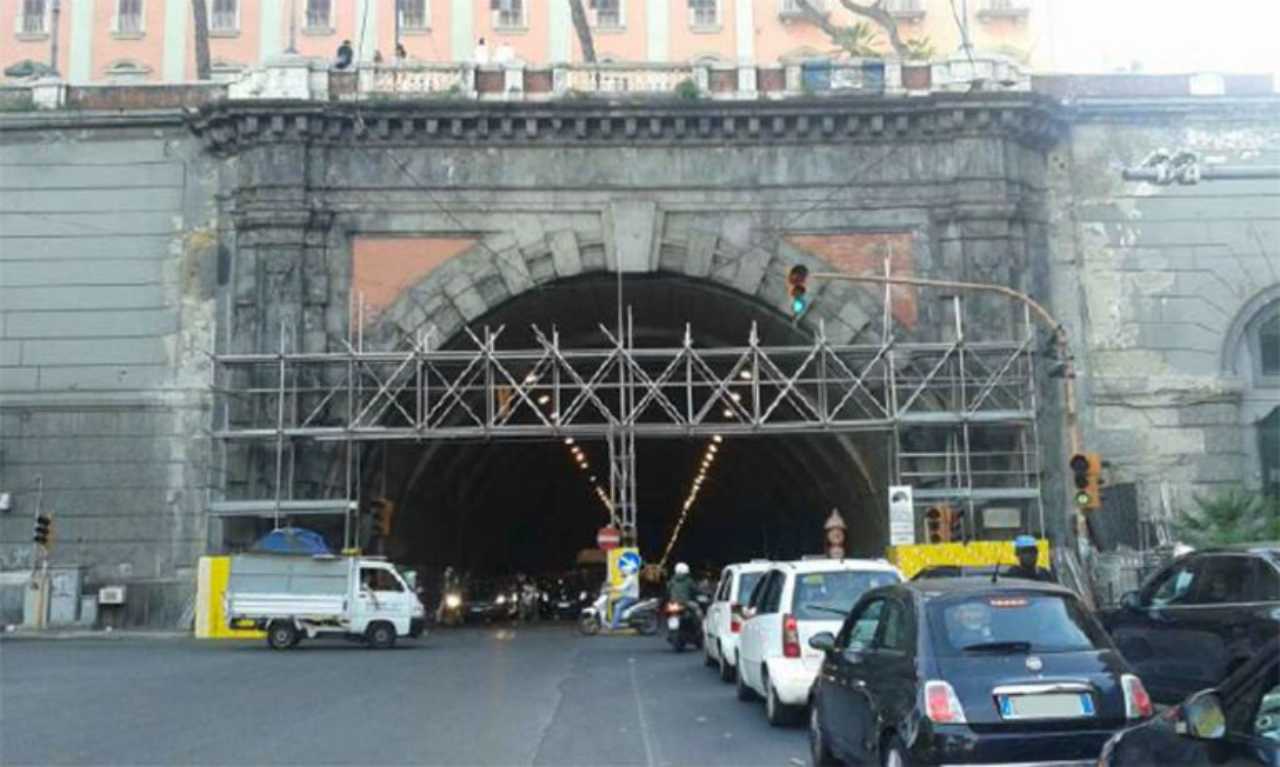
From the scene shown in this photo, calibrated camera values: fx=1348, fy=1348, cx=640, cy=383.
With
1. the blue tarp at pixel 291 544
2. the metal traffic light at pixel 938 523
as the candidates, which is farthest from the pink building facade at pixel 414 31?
the blue tarp at pixel 291 544

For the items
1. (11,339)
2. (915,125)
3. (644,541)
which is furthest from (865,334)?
(644,541)

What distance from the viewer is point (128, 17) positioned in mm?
56781

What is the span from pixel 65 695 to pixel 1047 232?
24044mm

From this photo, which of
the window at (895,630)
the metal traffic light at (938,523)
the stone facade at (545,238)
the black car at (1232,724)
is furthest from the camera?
the stone facade at (545,238)

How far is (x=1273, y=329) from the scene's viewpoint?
3203cm

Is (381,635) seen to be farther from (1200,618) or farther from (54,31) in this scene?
(54,31)

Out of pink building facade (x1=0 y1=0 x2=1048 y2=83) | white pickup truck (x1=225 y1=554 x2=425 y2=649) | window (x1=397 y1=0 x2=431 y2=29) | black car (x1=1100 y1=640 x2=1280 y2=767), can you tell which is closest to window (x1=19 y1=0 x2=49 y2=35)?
pink building facade (x1=0 y1=0 x2=1048 y2=83)

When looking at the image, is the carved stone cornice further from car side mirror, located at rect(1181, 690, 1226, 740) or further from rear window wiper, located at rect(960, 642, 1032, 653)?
car side mirror, located at rect(1181, 690, 1226, 740)

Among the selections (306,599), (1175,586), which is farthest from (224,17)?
(1175,586)

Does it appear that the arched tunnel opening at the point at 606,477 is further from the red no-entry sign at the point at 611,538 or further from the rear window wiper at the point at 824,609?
the rear window wiper at the point at 824,609

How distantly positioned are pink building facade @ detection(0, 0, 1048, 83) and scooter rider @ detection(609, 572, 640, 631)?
30120mm

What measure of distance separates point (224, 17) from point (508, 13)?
1193 cm

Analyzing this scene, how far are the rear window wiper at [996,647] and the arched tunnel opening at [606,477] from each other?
911 inches

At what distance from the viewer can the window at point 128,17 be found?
185ft
